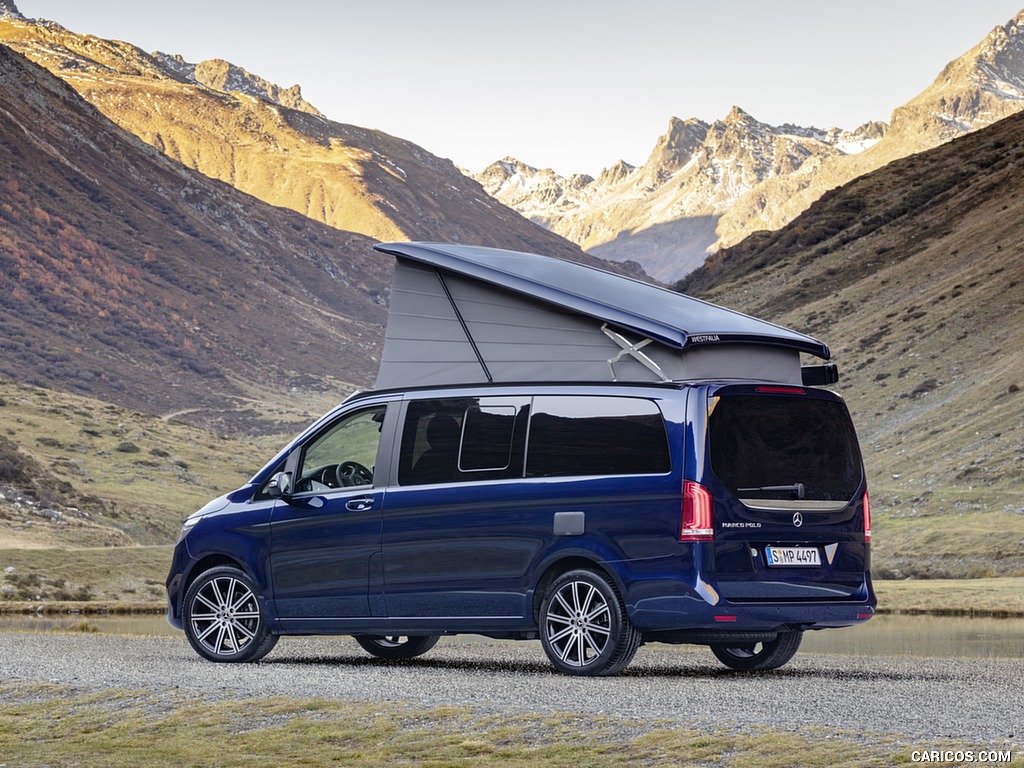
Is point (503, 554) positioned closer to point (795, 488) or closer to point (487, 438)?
point (487, 438)

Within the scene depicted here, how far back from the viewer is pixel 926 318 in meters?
71.9

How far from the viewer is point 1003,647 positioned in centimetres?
1795

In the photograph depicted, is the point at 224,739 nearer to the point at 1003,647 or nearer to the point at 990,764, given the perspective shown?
the point at 990,764

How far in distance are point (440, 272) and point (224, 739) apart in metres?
6.28

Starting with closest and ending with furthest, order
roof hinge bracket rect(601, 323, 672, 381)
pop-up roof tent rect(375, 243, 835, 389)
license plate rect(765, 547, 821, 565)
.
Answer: license plate rect(765, 547, 821, 565) → roof hinge bracket rect(601, 323, 672, 381) → pop-up roof tent rect(375, 243, 835, 389)

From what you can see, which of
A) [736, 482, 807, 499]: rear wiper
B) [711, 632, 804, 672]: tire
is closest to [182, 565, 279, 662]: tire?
[711, 632, 804, 672]: tire

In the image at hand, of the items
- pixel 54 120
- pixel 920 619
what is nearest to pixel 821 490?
pixel 920 619

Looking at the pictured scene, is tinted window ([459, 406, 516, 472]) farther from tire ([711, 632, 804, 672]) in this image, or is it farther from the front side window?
tire ([711, 632, 804, 672])

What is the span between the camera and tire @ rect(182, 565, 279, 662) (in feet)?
47.9

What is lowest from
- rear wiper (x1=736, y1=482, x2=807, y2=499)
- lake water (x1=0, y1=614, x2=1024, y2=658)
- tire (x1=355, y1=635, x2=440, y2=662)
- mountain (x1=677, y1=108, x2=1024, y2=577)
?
lake water (x1=0, y1=614, x2=1024, y2=658)

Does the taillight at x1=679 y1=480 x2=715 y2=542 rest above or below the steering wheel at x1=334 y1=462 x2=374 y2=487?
below

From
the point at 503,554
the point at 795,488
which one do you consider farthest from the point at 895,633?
the point at 503,554

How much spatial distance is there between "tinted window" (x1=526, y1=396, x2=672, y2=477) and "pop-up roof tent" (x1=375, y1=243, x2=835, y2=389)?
35cm

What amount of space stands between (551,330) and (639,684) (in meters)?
3.49
